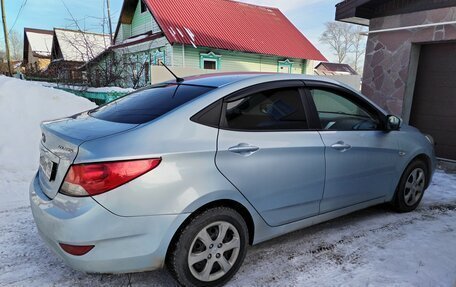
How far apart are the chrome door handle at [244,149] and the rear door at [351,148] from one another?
2.76ft

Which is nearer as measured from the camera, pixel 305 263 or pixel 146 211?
pixel 146 211

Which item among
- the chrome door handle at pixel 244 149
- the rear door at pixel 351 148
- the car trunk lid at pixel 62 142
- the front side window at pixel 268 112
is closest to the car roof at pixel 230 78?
the front side window at pixel 268 112

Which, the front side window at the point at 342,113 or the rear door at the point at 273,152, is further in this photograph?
the front side window at the point at 342,113

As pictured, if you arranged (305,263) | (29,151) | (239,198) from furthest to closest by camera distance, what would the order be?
1. (29,151)
2. (305,263)
3. (239,198)

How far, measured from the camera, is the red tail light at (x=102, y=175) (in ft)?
6.89

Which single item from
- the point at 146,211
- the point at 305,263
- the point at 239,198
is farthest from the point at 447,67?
the point at 146,211

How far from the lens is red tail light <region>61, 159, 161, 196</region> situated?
210 centimetres

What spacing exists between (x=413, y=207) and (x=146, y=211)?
3510mm

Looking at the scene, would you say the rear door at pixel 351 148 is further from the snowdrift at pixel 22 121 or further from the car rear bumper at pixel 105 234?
the snowdrift at pixel 22 121

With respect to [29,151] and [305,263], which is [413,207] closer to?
[305,263]

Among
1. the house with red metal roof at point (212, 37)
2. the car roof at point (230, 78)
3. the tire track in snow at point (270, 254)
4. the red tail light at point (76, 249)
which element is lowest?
the tire track in snow at point (270, 254)

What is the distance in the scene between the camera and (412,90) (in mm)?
7230

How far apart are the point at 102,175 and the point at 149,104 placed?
84cm

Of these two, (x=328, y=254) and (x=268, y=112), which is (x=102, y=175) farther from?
(x=328, y=254)
